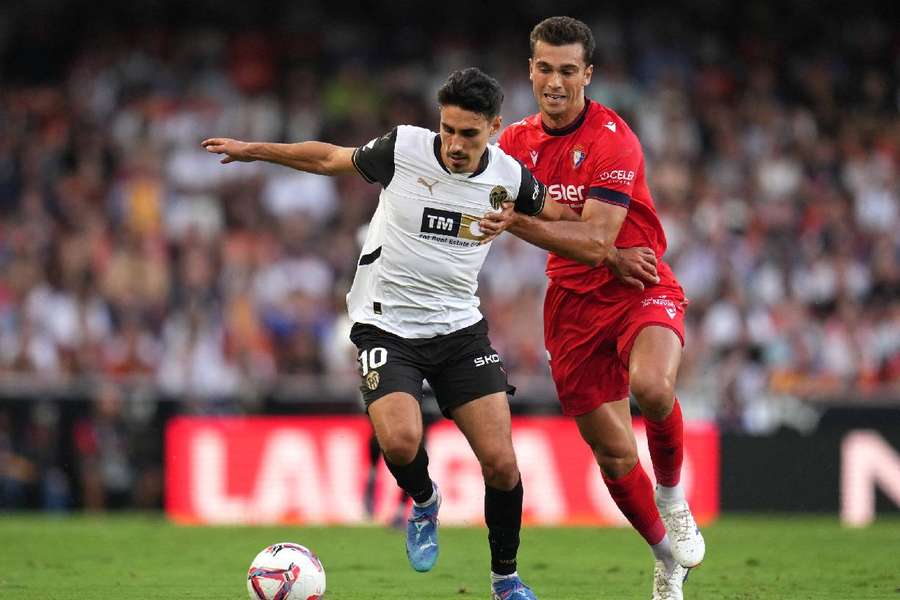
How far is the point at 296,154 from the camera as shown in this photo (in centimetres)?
776

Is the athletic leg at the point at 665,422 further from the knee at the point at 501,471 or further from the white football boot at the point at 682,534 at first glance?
the knee at the point at 501,471

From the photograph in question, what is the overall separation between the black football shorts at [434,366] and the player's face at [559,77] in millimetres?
1332

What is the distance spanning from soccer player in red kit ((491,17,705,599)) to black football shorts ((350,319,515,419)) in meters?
0.66

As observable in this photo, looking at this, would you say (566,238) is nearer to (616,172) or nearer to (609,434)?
(616,172)

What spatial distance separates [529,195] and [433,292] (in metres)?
0.69

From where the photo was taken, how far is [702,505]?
14.9 metres

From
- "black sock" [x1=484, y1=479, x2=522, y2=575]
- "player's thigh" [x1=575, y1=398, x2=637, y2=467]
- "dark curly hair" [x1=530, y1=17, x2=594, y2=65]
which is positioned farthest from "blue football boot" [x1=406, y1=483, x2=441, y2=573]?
"dark curly hair" [x1=530, y1=17, x2=594, y2=65]

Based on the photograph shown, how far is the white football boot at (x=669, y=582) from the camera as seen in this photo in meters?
7.89

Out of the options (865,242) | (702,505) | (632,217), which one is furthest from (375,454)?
(865,242)

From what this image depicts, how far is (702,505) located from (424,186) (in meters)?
8.09

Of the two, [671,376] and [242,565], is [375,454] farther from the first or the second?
[671,376]

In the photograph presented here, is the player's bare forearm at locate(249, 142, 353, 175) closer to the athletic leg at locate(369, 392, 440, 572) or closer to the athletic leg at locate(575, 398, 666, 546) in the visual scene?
the athletic leg at locate(369, 392, 440, 572)

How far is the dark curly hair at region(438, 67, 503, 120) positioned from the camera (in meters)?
7.41

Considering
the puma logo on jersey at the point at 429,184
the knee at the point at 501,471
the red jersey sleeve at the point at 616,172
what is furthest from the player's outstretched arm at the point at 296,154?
the knee at the point at 501,471
